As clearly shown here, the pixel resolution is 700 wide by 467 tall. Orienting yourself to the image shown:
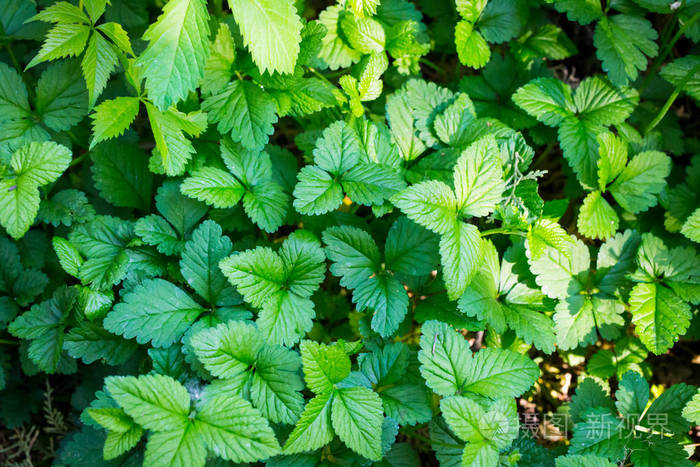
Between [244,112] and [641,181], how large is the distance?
→ 5.29 ft

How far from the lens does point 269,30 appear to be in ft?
5.31

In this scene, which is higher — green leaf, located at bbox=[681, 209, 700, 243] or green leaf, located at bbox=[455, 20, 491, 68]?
green leaf, located at bbox=[455, 20, 491, 68]

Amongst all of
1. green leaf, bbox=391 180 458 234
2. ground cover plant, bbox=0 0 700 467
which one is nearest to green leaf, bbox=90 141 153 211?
ground cover plant, bbox=0 0 700 467

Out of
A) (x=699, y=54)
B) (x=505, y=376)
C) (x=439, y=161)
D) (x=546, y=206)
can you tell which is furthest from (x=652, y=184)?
(x=505, y=376)

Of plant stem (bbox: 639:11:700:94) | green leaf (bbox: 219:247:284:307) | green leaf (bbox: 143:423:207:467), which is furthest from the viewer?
plant stem (bbox: 639:11:700:94)

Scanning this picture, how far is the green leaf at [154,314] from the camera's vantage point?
1.86 metres

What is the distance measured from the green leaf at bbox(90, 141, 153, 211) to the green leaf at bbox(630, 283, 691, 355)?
1.97m

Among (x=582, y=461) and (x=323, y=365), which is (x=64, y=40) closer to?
(x=323, y=365)

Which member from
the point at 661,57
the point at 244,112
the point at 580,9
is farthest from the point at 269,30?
the point at 661,57

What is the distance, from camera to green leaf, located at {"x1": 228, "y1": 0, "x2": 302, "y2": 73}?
158cm

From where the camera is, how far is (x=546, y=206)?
214 centimetres

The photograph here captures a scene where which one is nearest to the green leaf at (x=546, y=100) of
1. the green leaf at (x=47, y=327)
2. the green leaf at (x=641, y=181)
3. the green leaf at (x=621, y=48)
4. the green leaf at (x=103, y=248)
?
the green leaf at (x=621, y=48)

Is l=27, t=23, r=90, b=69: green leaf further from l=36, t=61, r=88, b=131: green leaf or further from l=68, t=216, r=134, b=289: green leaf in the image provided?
l=68, t=216, r=134, b=289: green leaf

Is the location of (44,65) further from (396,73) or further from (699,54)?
(699,54)
